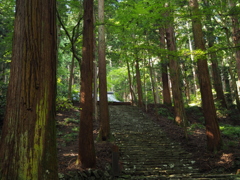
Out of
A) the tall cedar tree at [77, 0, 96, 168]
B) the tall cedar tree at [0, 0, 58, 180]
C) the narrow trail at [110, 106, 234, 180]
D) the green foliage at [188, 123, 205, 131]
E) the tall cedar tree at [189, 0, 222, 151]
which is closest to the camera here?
the tall cedar tree at [0, 0, 58, 180]

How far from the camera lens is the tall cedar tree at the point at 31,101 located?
2297 millimetres

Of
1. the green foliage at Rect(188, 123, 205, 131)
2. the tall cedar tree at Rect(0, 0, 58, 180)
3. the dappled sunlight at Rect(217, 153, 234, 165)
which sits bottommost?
the dappled sunlight at Rect(217, 153, 234, 165)

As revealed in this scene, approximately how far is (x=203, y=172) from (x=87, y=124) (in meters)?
4.58

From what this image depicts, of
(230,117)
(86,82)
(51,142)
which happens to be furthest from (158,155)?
(230,117)

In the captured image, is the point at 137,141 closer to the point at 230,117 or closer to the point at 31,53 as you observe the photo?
the point at 31,53

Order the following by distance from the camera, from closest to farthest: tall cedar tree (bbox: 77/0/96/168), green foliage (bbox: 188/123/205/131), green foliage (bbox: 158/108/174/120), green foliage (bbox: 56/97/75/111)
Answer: tall cedar tree (bbox: 77/0/96/168) → green foliage (bbox: 56/97/75/111) → green foliage (bbox: 188/123/205/131) → green foliage (bbox: 158/108/174/120)

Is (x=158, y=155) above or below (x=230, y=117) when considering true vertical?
below

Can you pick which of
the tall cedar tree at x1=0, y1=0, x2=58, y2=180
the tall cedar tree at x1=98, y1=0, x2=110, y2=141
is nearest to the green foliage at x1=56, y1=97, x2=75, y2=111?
the tall cedar tree at x1=98, y1=0, x2=110, y2=141

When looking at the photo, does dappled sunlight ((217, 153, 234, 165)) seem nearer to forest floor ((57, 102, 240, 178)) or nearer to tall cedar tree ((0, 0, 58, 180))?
forest floor ((57, 102, 240, 178))

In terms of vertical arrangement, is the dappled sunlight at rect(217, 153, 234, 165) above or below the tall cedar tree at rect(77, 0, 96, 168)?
below

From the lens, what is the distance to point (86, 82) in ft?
21.0

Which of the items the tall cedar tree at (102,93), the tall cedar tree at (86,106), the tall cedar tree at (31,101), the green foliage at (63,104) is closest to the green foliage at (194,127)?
the tall cedar tree at (102,93)

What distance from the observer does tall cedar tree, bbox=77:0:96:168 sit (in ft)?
20.3

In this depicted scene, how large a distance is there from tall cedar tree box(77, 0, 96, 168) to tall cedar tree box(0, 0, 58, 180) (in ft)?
12.1
